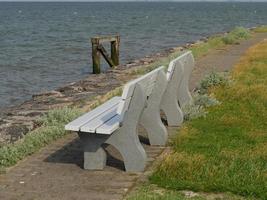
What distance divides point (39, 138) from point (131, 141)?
1.68 metres

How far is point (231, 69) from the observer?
46.5 feet

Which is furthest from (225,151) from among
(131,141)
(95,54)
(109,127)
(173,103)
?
(95,54)

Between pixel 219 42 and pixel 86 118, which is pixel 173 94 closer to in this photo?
pixel 86 118

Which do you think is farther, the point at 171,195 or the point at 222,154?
the point at 222,154

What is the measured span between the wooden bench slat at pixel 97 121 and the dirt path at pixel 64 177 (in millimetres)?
469

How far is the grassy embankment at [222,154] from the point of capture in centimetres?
539

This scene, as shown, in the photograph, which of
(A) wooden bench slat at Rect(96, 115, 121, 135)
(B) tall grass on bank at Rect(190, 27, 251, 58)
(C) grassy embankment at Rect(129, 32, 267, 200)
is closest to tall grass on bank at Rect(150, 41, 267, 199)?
(C) grassy embankment at Rect(129, 32, 267, 200)

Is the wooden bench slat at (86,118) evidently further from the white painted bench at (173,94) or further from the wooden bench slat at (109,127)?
the white painted bench at (173,94)

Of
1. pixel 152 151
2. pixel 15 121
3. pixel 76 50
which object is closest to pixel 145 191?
pixel 152 151

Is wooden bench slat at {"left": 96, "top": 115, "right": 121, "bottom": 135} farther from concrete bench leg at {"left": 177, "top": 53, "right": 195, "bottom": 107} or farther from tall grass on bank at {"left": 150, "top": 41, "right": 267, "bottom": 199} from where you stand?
concrete bench leg at {"left": 177, "top": 53, "right": 195, "bottom": 107}

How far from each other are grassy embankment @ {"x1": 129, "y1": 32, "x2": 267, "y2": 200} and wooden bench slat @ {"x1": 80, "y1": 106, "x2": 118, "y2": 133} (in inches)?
30.1

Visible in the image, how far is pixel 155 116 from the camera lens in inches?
270

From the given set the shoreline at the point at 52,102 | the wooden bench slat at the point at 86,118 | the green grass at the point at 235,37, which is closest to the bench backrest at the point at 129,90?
the wooden bench slat at the point at 86,118

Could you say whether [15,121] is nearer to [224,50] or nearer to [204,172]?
[204,172]
